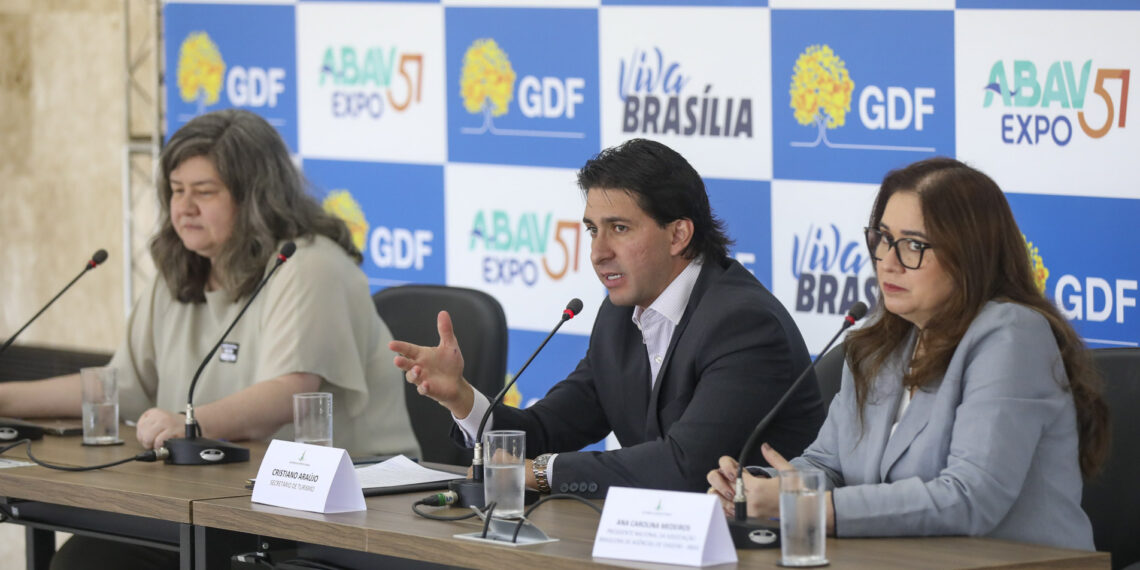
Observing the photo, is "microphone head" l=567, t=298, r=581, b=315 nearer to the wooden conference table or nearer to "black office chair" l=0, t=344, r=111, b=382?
the wooden conference table

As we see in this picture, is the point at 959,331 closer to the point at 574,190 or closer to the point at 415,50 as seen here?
the point at 574,190

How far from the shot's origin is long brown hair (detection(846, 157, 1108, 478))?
2.15 metres

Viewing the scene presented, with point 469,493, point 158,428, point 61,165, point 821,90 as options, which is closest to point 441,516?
point 469,493

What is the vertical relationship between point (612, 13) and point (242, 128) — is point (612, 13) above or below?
above

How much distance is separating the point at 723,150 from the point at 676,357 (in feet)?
4.09

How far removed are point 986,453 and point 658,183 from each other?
2.83 feet

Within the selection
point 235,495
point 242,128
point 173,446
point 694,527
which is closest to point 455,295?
point 242,128

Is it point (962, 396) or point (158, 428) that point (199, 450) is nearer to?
point (158, 428)

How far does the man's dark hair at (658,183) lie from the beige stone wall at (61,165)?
10.8ft

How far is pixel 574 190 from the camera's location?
160 inches

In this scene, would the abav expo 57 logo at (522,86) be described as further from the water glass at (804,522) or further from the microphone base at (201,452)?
the water glass at (804,522)

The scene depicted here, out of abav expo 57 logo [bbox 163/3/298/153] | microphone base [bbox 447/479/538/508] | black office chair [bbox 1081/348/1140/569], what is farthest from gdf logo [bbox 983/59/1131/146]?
abav expo 57 logo [bbox 163/3/298/153]

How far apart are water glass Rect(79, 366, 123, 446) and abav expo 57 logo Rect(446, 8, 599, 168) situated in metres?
A: 1.52

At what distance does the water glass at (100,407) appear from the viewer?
2.95 m
